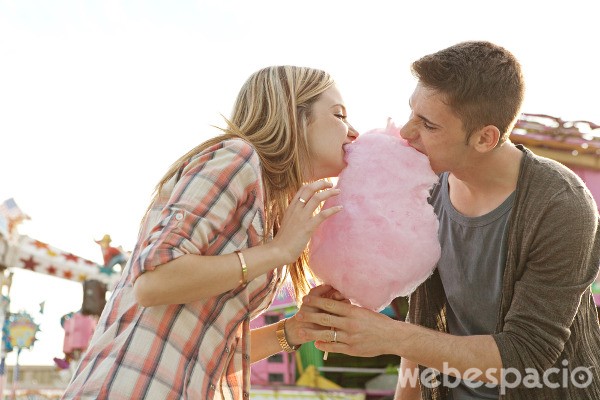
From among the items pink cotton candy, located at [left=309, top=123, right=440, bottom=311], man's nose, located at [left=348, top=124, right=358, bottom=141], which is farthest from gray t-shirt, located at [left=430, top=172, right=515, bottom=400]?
man's nose, located at [left=348, top=124, right=358, bottom=141]

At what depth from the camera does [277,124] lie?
2.12 meters

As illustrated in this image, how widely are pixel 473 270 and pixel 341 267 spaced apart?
0.55 meters

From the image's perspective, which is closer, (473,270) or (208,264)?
(208,264)

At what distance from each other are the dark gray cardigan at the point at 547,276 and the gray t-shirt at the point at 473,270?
0.23ft

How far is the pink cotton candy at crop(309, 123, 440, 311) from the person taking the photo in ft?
6.95

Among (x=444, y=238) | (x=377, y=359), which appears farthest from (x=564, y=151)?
(x=444, y=238)

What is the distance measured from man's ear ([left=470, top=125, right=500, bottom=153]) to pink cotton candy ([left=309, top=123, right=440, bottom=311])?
23 cm

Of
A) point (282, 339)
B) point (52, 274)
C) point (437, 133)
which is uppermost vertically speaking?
point (437, 133)

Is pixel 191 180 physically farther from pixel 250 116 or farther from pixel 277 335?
pixel 277 335

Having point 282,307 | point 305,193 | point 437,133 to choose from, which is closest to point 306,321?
point 305,193

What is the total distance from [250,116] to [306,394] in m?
5.17

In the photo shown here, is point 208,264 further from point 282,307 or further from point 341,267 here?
point 282,307

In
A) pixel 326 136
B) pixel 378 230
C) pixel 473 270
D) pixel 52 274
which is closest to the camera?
pixel 378 230

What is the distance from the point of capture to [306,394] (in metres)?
6.89
